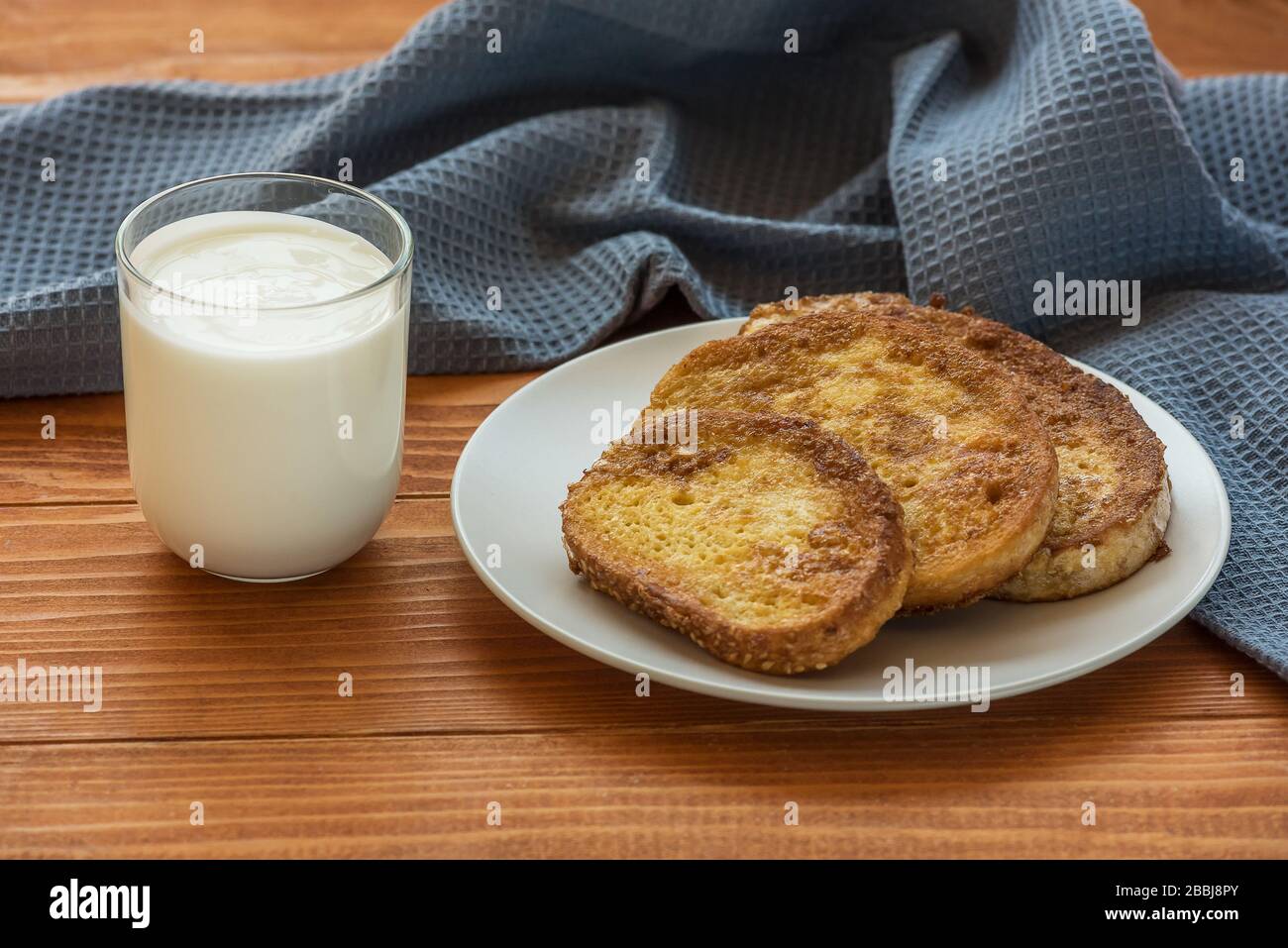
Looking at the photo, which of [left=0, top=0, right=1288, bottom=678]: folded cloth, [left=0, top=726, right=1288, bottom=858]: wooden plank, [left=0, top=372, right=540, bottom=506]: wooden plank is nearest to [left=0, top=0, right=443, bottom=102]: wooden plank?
[left=0, top=0, right=1288, bottom=678]: folded cloth

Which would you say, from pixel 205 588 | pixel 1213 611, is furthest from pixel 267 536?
pixel 1213 611

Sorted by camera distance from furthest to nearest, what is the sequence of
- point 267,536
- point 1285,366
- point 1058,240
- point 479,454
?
point 1058,240 → point 1285,366 → point 479,454 → point 267,536

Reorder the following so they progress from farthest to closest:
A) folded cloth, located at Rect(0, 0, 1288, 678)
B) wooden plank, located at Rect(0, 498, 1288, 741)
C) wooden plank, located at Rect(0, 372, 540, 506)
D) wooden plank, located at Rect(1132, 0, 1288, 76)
A: 1. wooden plank, located at Rect(1132, 0, 1288, 76)
2. folded cloth, located at Rect(0, 0, 1288, 678)
3. wooden plank, located at Rect(0, 372, 540, 506)
4. wooden plank, located at Rect(0, 498, 1288, 741)

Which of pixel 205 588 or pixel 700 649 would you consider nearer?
pixel 700 649

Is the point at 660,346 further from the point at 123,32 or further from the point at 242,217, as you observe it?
the point at 123,32

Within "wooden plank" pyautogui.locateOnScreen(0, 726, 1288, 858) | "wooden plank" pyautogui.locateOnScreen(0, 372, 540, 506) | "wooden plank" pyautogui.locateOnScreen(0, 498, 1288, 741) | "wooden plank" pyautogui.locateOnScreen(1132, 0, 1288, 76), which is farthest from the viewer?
"wooden plank" pyautogui.locateOnScreen(1132, 0, 1288, 76)

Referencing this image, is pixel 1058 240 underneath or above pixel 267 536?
above

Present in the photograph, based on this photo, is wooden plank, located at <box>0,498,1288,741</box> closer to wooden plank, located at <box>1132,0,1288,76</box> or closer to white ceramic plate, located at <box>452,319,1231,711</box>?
white ceramic plate, located at <box>452,319,1231,711</box>

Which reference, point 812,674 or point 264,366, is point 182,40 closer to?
point 264,366
